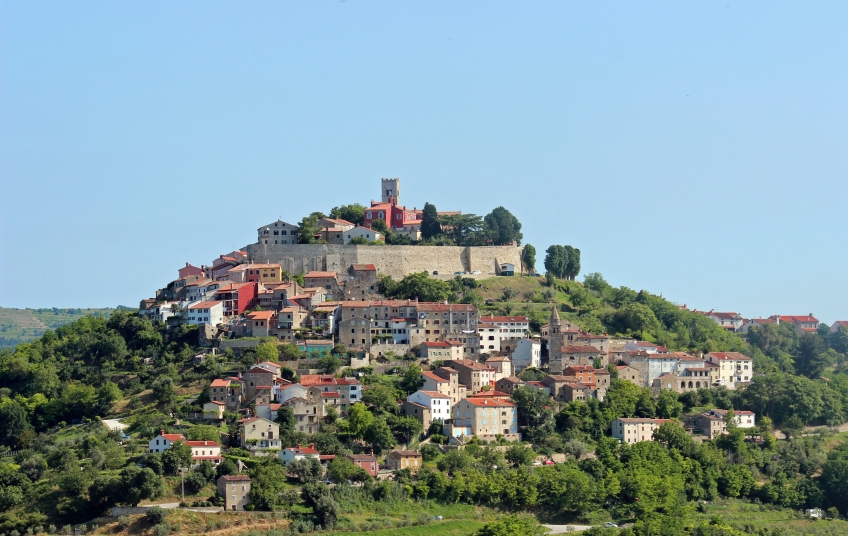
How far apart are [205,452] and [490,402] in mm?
14877

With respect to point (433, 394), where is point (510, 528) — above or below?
below

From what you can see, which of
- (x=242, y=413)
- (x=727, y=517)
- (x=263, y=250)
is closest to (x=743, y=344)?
(x=727, y=517)

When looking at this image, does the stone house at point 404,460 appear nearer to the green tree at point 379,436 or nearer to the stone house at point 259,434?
the green tree at point 379,436

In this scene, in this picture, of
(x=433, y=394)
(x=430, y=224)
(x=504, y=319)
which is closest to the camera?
(x=433, y=394)

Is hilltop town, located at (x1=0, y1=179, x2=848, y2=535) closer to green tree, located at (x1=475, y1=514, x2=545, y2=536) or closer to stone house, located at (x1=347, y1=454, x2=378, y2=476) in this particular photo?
stone house, located at (x1=347, y1=454, x2=378, y2=476)

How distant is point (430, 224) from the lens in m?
86.5

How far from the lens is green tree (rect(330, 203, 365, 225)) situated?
3374 inches

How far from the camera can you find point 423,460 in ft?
193

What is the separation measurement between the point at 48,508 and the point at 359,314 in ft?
72.0

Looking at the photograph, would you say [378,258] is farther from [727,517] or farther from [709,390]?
[727,517]

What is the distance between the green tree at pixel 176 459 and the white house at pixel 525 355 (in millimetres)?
21800

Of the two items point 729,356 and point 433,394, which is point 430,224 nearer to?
point 729,356

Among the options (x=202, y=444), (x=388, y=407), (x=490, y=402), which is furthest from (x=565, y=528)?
(x=202, y=444)

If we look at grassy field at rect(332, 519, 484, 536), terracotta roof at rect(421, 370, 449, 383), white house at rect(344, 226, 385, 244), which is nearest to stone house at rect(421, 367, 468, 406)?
terracotta roof at rect(421, 370, 449, 383)
